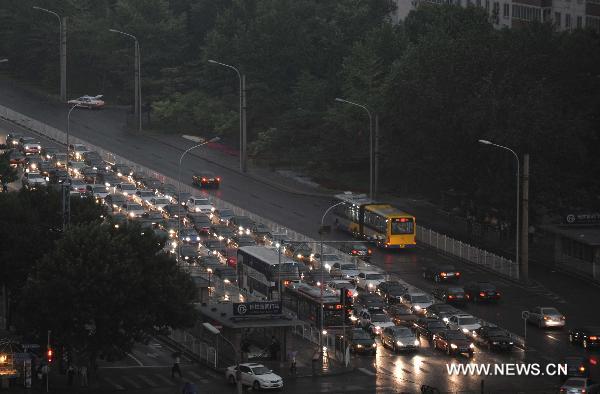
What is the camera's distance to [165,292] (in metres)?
82.4

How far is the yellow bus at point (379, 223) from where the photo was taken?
113125 millimetres

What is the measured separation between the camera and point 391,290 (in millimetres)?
98562

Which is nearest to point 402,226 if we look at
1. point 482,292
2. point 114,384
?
point 482,292

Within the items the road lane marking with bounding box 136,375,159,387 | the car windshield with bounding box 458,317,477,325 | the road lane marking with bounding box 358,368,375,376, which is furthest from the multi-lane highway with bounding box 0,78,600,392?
the road lane marking with bounding box 136,375,159,387

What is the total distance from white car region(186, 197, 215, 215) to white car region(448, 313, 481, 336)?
119 ft

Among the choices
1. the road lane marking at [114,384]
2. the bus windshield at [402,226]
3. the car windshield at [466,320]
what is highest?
the bus windshield at [402,226]

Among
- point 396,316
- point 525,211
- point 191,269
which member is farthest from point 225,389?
point 525,211

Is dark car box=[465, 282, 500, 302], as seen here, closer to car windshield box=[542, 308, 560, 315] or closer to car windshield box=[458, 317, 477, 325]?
car windshield box=[542, 308, 560, 315]

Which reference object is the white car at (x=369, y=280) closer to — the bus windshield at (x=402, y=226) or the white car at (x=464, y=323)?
the bus windshield at (x=402, y=226)

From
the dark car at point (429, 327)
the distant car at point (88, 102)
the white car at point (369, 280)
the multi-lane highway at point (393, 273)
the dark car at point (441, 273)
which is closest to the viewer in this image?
the multi-lane highway at point (393, 273)

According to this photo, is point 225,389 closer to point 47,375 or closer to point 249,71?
point 47,375

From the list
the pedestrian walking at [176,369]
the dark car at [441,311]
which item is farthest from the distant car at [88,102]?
the pedestrian walking at [176,369]

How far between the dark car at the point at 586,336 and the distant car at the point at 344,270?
731 inches

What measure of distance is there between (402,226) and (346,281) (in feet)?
43.2
